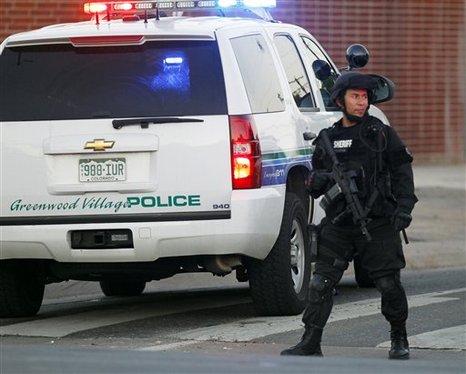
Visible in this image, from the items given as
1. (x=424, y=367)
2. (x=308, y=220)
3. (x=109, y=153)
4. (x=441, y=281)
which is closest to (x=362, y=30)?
(x=441, y=281)

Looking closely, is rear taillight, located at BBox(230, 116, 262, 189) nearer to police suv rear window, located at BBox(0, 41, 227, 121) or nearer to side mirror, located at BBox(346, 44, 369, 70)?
police suv rear window, located at BBox(0, 41, 227, 121)

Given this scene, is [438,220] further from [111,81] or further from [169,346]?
[169,346]

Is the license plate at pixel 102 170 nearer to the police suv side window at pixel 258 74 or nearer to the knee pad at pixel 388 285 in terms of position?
the police suv side window at pixel 258 74

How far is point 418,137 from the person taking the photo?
20469 millimetres

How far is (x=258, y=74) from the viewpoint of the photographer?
7.88 m

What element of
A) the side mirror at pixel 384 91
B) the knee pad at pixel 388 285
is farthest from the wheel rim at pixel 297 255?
the knee pad at pixel 388 285

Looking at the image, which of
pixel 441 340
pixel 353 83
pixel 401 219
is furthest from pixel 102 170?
pixel 441 340

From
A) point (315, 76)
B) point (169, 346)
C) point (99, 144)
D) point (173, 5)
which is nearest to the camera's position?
point (169, 346)

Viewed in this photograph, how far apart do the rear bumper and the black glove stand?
1.34 meters

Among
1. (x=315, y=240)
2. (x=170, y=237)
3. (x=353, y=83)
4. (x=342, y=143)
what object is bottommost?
(x=170, y=237)

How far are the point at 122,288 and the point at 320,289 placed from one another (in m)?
3.70

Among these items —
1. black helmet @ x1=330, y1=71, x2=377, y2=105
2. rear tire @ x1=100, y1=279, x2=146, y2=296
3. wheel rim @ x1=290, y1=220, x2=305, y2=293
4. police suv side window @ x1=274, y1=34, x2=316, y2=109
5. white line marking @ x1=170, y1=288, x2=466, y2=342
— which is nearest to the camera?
black helmet @ x1=330, y1=71, x2=377, y2=105

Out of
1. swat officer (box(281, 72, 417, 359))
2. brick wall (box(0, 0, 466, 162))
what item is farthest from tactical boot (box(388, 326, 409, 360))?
brick wall (box(0, 0, 466, 162))

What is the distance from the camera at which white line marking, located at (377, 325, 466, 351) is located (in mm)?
6695
